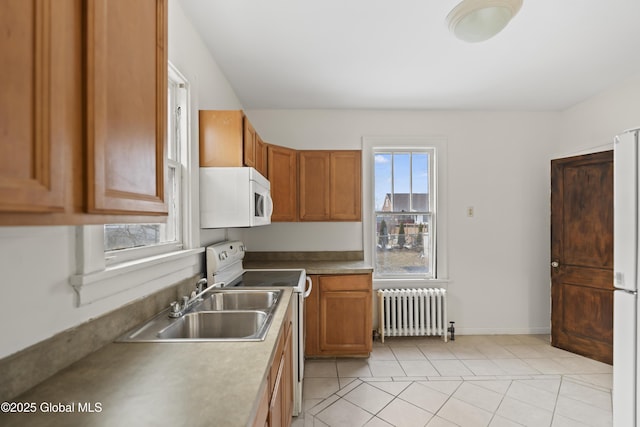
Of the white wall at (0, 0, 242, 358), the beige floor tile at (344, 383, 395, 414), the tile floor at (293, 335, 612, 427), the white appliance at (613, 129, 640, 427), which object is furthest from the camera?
the beige floor tile at (344, 383, 395, 414)

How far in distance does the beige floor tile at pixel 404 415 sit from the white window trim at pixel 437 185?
1.45 m

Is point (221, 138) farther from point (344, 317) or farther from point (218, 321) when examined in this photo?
point (344, 317)

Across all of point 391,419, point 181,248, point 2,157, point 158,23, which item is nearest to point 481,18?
point 158,23

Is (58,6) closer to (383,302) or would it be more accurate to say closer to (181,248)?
Result: (181,248)

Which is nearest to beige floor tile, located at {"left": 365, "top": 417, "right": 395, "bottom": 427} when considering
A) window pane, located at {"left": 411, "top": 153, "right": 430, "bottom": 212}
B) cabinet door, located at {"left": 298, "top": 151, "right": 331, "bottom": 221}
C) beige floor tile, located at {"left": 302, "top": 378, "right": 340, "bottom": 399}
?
beige floor tile, located at {"left": 302, "top": 378, "right": 340, "bottom": 399}

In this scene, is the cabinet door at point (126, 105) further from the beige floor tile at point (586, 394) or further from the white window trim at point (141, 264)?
the beige floor tile at point (586, 394)

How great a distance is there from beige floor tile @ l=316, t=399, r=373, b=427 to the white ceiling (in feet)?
8.67

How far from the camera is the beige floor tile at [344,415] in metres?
1.99

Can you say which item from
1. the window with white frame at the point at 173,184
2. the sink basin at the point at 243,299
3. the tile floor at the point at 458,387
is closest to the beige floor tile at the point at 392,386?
the tile floor at the point at 458,387

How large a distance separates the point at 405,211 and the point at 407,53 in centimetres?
177

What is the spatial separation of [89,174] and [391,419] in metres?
2.27

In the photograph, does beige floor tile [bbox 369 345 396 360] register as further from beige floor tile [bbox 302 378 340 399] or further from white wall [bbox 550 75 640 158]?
white wall [bbox 550 75 640 158]

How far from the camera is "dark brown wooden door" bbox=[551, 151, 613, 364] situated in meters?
2.75

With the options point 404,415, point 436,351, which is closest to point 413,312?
point 436,351
